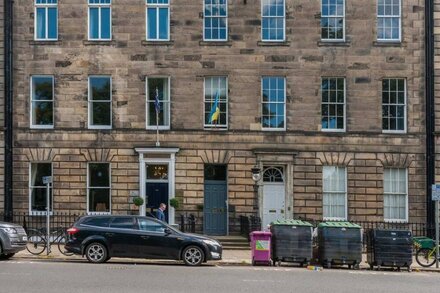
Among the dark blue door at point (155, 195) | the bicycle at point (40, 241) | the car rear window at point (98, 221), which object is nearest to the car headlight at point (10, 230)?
the bicycle at point (40, 241)

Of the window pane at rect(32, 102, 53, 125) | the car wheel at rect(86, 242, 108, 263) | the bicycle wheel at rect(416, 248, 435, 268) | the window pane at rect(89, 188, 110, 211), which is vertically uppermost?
the window pane at rect(32, 102, 53, 125)

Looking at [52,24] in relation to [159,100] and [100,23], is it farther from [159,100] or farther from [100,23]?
[159,100]

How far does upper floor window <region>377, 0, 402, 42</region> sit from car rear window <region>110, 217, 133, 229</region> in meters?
14.6

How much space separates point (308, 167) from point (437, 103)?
6.23 meters

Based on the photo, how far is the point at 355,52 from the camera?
28.9 metres

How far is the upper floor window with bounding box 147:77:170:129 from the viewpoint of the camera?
1129 inches

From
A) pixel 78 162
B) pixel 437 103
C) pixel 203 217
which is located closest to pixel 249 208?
pixel 203 217

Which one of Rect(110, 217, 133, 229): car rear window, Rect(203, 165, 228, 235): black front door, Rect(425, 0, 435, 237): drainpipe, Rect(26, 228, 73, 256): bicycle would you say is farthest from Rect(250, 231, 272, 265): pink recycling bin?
Rect(425, 0, 435, 237): drainpipe

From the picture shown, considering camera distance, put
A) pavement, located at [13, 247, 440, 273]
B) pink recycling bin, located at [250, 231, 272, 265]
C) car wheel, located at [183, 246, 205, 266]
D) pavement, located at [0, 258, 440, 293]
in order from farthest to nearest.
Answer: pavement, located at [13, 247, 440, 273]
pink recycling bin, located at [250, 231, 272, 265]
car wheel, located at [183, 246, 205, 266]
pavement, located at [0, 258, 440, 293]

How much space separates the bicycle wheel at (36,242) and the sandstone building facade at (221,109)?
4.42 meters

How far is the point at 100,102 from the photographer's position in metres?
28.7

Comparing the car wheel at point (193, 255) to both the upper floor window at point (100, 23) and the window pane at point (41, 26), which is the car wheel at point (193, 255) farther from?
the window pane at point (41, 26)

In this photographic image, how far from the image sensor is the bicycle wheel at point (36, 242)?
75.6 feet

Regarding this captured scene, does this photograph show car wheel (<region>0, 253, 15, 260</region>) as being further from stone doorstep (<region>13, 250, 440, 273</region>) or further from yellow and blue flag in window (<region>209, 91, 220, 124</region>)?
yellow and blue flag in window (<region>209, 91, 220, 124</region>)
